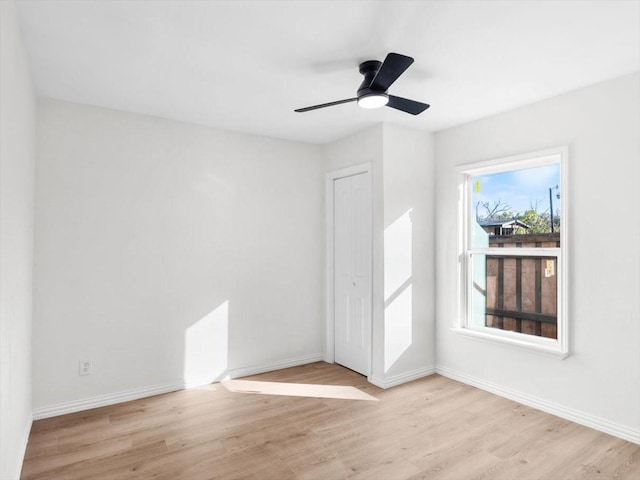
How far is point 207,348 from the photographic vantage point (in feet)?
12.1

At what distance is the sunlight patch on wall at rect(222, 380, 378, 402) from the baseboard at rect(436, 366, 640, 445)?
0.98m

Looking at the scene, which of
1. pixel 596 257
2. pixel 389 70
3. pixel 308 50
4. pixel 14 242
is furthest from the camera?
pixel 596 257

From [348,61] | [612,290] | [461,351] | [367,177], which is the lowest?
[461,351]

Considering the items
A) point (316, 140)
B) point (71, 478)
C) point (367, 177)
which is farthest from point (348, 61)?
point (71, 478)

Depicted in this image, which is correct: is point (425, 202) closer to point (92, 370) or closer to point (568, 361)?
point (568, 361)

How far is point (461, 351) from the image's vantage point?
12.3ft

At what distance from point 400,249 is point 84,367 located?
2893mm

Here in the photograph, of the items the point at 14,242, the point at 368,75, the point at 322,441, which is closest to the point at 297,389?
the point at 322,441

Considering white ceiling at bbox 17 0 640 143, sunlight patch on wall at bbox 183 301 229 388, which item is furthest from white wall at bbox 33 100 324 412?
white ceiling at bbox 17 0 640 143

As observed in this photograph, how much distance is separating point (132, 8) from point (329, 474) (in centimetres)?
274

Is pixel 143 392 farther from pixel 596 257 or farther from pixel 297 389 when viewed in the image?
pixel 596 257

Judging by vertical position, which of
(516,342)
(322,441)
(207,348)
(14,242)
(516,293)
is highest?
(14,242)

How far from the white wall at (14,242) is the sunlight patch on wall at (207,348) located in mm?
1211

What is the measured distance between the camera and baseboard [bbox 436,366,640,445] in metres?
2.67
